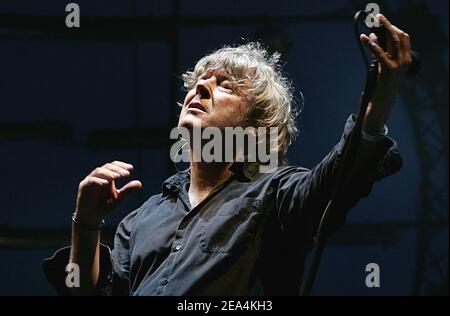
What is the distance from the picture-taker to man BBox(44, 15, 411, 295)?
109 cm

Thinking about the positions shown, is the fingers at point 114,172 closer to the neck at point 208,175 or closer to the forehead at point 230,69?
the neck at point 208,175

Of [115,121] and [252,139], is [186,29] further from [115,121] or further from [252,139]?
[252,139]

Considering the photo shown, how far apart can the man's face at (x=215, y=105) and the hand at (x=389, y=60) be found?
556 millimetres

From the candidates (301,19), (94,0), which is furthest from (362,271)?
(94,0)

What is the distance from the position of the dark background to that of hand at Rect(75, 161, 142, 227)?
160 centimetres

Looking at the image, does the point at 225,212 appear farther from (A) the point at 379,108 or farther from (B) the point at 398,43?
(B) the point at 398,43

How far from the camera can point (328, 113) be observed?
306cm

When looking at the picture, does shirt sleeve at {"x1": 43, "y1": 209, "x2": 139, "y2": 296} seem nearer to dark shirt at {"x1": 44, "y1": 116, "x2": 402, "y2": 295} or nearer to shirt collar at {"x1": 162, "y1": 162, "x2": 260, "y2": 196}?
dark shirt at {"x1": 44, "y1": 116, "x2": 402, "y2": 295}

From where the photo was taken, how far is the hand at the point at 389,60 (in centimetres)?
100

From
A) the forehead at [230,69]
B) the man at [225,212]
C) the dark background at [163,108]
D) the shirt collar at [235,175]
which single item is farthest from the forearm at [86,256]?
the dark background at [163,108]

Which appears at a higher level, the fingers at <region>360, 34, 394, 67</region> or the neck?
the fingers at <region>360, 34, 394, 67</region>

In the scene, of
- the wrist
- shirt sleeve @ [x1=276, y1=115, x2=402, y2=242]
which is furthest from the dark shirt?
the wrist

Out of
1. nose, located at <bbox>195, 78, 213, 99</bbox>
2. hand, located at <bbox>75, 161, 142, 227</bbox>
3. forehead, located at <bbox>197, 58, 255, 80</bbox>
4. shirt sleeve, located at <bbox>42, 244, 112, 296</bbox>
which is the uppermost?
forehead, located at <bbox>197, 58, 255, 80</bbox>

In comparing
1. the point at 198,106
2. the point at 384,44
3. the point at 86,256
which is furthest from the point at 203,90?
the point at 384,44
